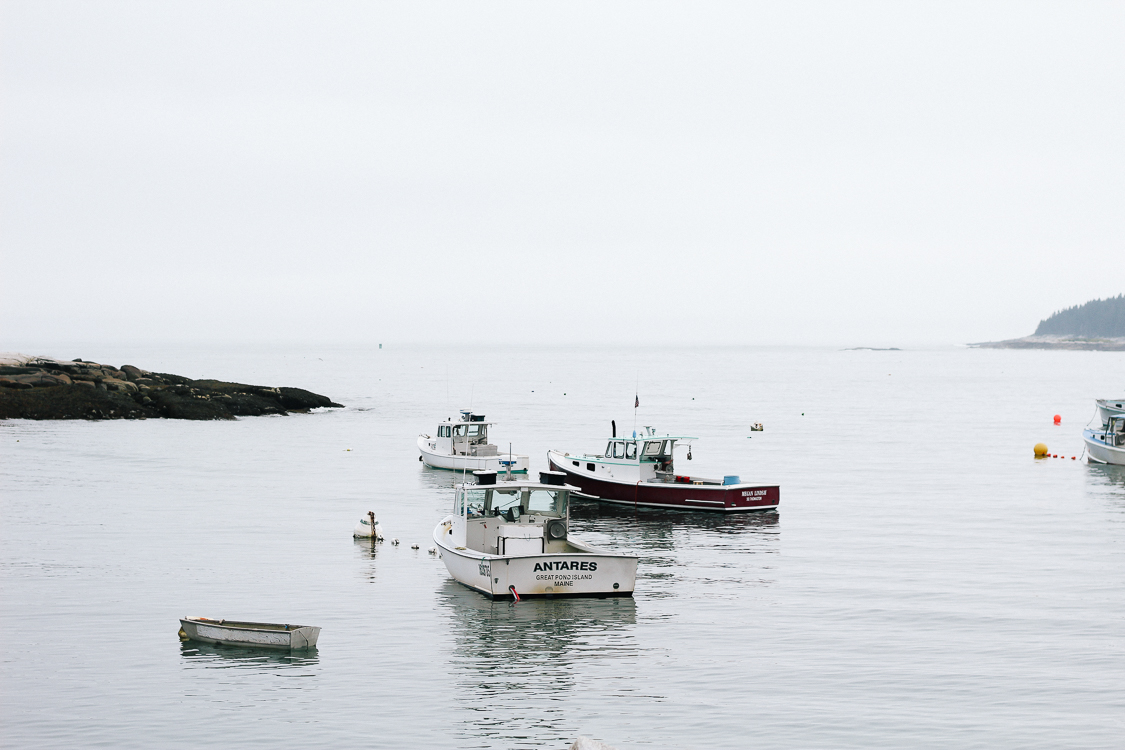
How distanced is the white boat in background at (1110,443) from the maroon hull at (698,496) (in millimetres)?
30906

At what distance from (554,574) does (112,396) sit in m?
72.2

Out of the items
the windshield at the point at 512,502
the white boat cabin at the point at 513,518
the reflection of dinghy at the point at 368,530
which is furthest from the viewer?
the reflection of dinghy at the point at 368,530

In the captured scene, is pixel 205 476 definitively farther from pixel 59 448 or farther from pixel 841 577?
pixel 841 577

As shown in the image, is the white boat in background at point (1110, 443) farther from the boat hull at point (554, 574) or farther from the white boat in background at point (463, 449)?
the boat hull at point (554, 574)

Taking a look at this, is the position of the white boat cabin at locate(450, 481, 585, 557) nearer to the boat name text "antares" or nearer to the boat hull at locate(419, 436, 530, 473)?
the boat name text "antares"

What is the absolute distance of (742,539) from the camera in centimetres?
3869

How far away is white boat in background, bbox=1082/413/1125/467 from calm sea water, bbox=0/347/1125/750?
3.88 meters

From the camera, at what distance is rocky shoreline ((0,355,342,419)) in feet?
278

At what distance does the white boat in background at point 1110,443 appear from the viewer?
62.7m

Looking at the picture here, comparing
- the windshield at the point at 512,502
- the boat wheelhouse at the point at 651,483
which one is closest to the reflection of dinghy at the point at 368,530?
the windshield at the point at 512,502

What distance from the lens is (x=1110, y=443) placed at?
208ft

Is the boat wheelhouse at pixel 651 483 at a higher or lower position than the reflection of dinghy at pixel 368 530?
higher

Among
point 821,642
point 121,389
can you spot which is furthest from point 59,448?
point 821,642

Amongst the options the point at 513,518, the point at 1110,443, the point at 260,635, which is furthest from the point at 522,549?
the point at 1110,443
